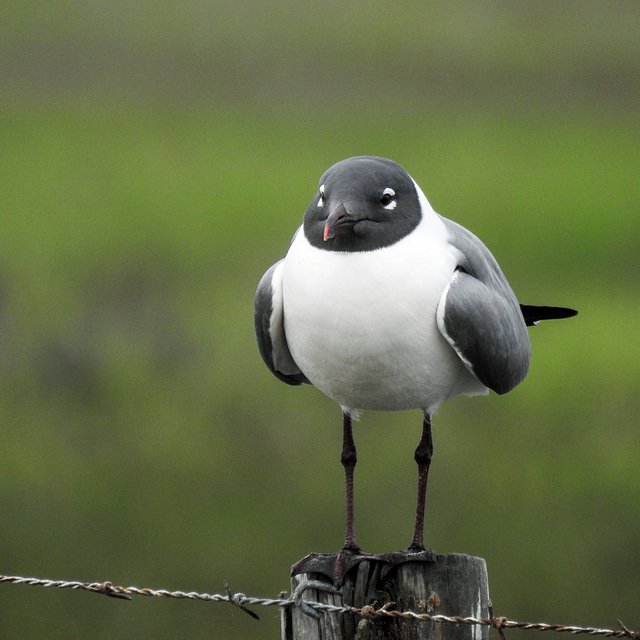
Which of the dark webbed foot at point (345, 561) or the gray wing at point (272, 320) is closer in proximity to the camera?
the dark webbed foot at point (345, 561)

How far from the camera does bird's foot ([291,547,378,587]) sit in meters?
3.37

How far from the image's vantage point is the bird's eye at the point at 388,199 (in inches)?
139

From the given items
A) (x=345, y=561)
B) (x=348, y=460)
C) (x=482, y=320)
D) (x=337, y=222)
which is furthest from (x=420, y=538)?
(x=337, y=222)

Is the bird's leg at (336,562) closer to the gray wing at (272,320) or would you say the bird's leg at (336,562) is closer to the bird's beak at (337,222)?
the gray wing at (272,320)

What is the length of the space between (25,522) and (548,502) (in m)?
4.93

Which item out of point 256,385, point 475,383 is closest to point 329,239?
point 475,383

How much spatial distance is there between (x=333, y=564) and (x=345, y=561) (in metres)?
0.04

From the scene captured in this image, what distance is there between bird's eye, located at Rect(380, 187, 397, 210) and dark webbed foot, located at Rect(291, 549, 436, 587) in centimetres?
98

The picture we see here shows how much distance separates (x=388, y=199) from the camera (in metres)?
3.54

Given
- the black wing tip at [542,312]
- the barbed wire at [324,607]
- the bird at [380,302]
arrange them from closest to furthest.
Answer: the barbed wire at [324,607] < the bird at [380,302] < the black wing tip at [542,312]

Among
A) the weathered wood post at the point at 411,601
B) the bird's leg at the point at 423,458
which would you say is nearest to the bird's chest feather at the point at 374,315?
the bird's leg at the point at 423,458

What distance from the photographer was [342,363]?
354 centimetres

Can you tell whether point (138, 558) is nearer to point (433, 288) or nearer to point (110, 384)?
point (110, 384)

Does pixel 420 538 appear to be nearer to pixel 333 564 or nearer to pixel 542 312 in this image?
pixel 333 564
